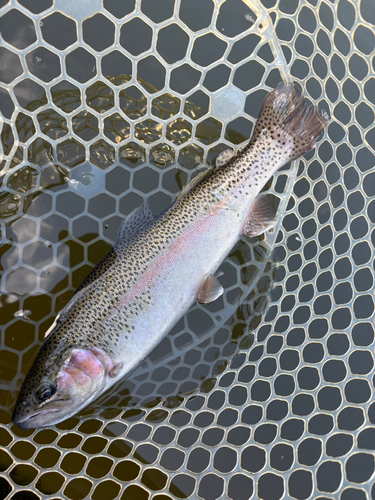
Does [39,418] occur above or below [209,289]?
below

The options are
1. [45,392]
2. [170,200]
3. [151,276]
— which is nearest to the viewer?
[45,392]

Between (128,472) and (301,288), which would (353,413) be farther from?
(128,472)

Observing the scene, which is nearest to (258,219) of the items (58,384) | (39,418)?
(58,384)

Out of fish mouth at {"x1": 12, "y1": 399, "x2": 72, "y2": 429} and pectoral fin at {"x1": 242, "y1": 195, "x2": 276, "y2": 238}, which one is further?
pectoral fin at {"x1": 242, "y1": 195, "x2": 276, "y2": 238}

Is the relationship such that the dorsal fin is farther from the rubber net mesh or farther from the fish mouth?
the fish mouth

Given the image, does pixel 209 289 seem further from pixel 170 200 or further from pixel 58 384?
pixel 58 384

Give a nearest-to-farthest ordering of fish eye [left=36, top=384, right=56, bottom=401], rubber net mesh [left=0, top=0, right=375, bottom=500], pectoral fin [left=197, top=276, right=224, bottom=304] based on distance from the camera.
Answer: fish eye [left=36, top=384, right=56, bottom=401] < pectoral fin [left=197, top=276, right=224, bottom=304] < rubber net mesh [left=0, top=0, right=375, bottom=500]

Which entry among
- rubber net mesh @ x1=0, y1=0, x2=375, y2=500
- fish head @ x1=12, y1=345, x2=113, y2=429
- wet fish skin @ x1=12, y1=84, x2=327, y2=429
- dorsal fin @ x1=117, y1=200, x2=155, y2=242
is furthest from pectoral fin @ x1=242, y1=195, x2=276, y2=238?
fish head @ x1=12, y1=345, x2=113, y2=429
